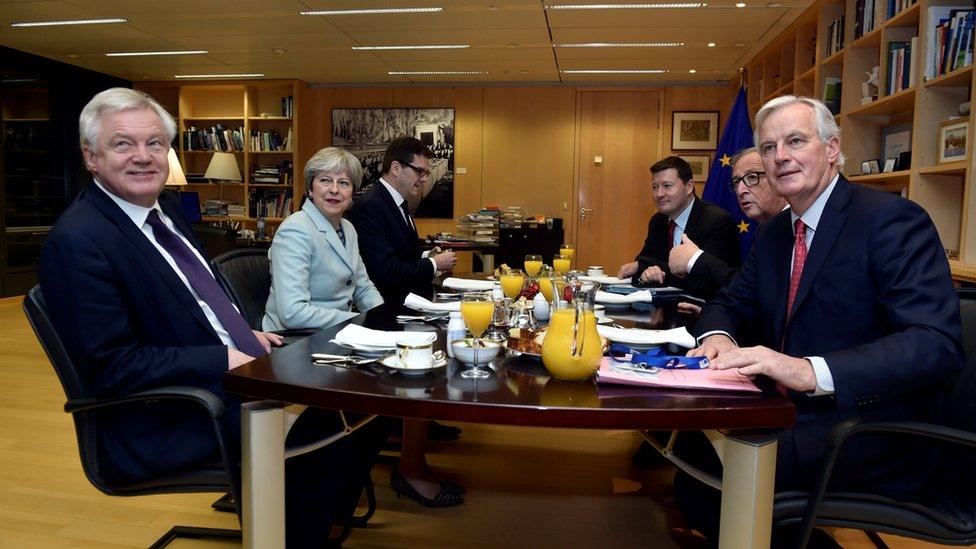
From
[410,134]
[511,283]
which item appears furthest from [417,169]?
[410,134]

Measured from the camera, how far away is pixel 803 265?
5.45 ft

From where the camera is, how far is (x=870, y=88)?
15.1 ft

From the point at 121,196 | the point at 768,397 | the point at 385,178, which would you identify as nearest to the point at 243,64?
the point at 385,178

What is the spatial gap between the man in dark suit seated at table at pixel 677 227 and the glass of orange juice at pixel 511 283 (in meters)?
0.97

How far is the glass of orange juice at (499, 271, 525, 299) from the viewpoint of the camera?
93.0 inches

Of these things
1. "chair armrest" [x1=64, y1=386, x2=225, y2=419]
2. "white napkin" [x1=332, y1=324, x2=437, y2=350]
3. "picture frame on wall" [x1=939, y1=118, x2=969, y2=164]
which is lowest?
"chair armrest" [x1=64, y1=386, x2=225, y2=419]

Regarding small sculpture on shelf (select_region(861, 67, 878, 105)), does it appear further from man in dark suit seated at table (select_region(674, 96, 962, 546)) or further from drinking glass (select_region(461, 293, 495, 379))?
drinking glass (select_region(461, 293, 495, 379))

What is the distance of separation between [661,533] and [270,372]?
1.58 meters

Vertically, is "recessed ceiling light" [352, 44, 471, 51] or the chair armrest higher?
"recessed ceiling light" [352, 44, 471, 51]

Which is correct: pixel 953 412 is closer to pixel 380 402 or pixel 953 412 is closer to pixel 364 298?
pixel 380 402

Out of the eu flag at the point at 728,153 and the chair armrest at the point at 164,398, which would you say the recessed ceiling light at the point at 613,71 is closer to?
the eu flag at the point at 728,153

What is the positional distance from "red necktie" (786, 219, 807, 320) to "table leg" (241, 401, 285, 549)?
4.17ft

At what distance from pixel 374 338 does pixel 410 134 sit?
744cm

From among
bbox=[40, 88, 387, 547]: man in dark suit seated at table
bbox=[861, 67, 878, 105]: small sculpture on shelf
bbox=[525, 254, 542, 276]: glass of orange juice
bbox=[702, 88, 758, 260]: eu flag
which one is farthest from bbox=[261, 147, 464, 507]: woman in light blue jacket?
bbox=[702, 88, 758, 260]: eu flag
